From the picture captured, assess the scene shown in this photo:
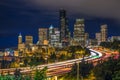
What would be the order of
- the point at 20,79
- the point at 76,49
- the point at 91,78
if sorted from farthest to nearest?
the point at 76,49 < the point at 91,78 < the point at 20,79

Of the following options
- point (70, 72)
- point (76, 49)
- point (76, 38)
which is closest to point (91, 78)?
point (70, 72)

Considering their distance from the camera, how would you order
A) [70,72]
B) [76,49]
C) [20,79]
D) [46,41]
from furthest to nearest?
[46,41] < [76,49] < [70,72] < [20,79]

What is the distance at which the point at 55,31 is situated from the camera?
12394 centimetres

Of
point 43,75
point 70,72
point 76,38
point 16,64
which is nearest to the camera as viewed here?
point 43,75

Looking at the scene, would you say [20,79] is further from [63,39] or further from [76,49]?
[63,39]

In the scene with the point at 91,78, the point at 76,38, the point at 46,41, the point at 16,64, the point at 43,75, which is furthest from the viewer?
the point at 46,41

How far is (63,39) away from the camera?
114m

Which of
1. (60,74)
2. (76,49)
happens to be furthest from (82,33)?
(60,74)

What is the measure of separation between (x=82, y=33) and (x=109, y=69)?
84358 millimetres

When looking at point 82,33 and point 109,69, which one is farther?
→ point 82,33

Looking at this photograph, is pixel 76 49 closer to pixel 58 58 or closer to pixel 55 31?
pixel 58 58

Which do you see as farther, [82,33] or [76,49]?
[82,33]

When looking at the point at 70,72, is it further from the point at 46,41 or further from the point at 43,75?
the point at 46,41

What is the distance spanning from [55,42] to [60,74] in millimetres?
71628
